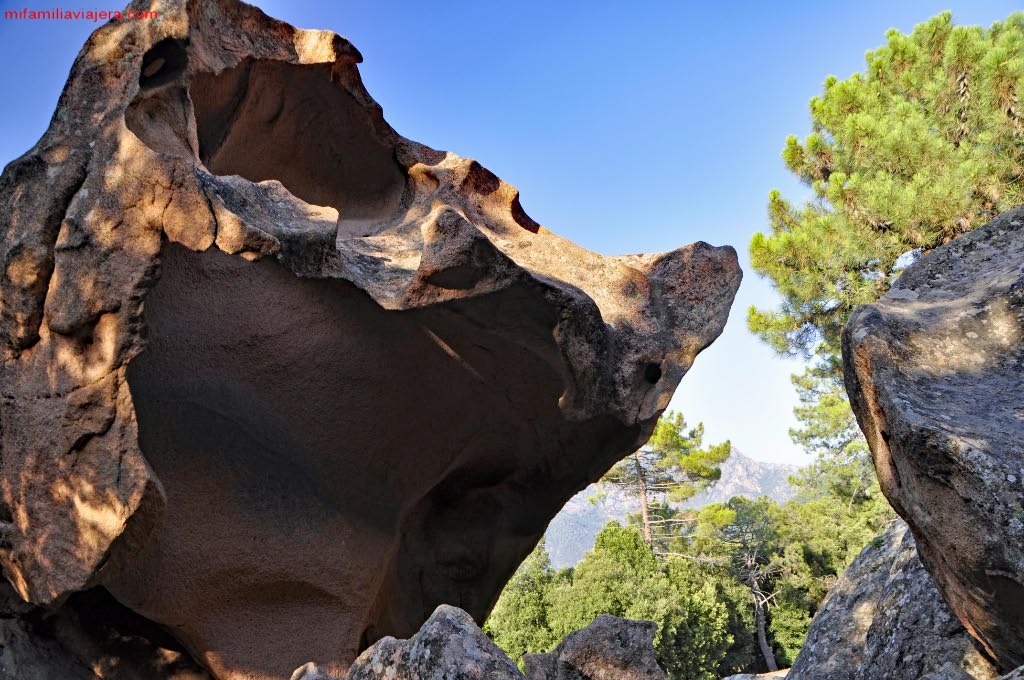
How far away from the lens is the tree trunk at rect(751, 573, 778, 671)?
24156 mm

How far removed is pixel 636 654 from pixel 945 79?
34.4ft

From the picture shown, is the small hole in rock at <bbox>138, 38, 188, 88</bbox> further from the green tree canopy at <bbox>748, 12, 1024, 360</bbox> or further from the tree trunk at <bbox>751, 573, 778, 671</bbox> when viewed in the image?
the tree trunk at <bbox>751, 573, 778, 671</bbox>

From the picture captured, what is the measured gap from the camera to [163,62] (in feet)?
16.3

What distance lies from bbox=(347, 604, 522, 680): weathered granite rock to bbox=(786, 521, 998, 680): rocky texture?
1.85 m

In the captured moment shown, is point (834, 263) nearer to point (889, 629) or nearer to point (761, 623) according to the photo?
point (889, 629)

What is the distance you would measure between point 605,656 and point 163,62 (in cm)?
464

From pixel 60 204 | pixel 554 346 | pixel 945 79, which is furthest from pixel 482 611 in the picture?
pixel 945 79

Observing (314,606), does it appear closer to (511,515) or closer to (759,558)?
(511,515)

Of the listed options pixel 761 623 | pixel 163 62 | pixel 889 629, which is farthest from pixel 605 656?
pixel 761 623

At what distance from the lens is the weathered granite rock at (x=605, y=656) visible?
17.6 ft

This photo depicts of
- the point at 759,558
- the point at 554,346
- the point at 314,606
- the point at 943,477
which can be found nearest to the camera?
the point at 943,477

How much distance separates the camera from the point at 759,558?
2625 cm

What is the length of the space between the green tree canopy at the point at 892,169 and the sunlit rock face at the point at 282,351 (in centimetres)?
644

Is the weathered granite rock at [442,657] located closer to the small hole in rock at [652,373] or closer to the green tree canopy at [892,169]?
the small hole in rock at [652,373]
